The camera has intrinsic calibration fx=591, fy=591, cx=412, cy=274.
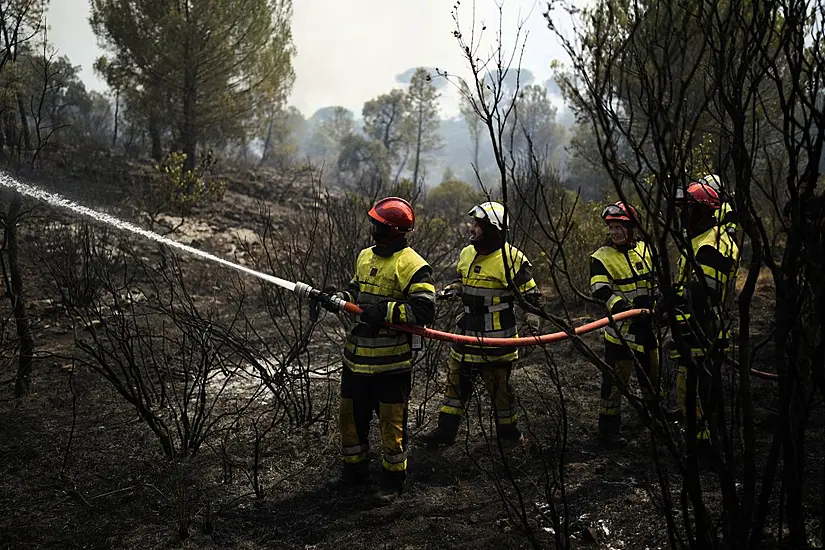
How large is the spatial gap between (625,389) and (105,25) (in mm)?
19652

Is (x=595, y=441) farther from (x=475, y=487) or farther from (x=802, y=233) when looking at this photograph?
(x=802, y=233)

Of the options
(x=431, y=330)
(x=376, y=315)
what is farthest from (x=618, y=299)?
(x=376, y=315)

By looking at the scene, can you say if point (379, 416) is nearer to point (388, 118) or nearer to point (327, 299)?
point (327, 299)

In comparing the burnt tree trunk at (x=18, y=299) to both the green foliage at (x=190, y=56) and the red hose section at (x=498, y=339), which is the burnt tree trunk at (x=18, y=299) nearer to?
the red hose section at (x=498, y=339)

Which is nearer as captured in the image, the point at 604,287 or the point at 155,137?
the point at 604,287

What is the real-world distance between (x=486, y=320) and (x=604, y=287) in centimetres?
82

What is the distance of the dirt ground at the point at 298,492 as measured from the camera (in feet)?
9.80

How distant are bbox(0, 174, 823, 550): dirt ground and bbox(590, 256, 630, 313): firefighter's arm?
0.91 meters

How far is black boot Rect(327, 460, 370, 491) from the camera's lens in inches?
141

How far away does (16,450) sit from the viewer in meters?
3.99

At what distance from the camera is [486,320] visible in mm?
4074

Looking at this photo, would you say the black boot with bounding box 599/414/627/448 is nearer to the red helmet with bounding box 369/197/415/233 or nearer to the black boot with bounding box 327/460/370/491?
the black boot with bounding box 327/460/370/491

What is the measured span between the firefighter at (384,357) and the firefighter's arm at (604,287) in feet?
4.04

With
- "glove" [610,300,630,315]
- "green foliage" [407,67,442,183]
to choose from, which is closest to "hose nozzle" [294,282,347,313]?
"glove" [610,300,630,315]
